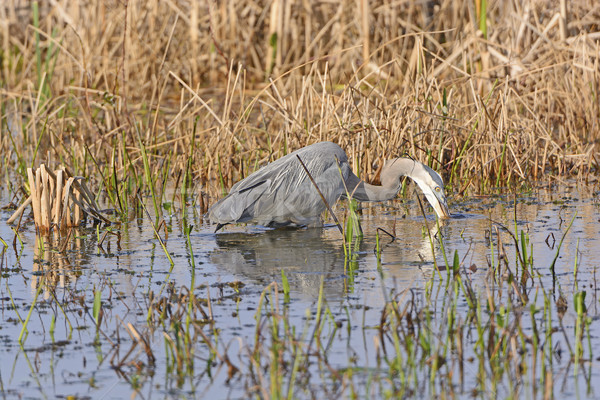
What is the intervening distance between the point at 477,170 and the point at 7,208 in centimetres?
380

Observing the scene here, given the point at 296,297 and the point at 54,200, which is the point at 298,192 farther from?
the point at 296,297

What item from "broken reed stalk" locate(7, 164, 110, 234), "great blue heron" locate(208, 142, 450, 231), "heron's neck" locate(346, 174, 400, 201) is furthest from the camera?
"heron's neck" locate(346, 174, 400, 201)

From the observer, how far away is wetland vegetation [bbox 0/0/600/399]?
11.8ft

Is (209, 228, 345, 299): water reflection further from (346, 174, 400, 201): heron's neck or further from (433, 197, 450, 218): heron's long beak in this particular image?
(433, 197, 450, 218): heron's long beak

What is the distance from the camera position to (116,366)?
369cm

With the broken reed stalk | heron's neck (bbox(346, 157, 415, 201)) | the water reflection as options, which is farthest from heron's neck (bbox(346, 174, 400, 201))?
the broken reed stalk

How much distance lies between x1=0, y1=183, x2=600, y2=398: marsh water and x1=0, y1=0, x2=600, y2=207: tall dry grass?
0.80m

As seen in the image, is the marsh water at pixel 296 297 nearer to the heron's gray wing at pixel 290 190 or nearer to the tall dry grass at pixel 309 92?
the heron's gray wing at pixel 290 190

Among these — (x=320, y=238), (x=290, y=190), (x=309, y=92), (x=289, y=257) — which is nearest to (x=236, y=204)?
(x=290, y=190)

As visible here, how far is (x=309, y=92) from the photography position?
26.7 feet

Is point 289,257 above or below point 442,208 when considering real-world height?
below

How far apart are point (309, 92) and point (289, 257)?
8.90 feet

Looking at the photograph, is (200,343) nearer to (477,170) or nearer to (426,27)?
(477,170)

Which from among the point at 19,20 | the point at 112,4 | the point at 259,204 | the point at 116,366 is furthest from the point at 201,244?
the point at 19,20
